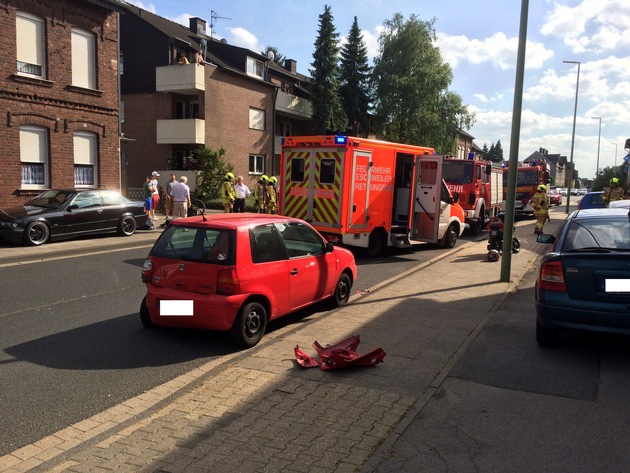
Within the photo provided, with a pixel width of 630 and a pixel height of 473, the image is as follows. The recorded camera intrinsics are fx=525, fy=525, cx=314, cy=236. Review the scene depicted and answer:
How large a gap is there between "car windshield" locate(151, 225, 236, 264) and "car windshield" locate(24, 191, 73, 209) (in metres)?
8.97

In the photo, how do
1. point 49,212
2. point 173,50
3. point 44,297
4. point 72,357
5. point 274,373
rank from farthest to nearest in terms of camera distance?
point 173,50, point 49,212, point 44,297, point 72,357, point 274,373

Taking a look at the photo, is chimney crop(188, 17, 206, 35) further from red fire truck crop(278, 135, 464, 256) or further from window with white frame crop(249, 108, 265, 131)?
red fire truck crop(278, 135, 464, 256)

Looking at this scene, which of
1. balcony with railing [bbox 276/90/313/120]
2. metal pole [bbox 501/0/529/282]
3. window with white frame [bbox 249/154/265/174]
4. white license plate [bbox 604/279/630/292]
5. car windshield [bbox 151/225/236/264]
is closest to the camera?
white license plate [bbox 604/279/630/292]

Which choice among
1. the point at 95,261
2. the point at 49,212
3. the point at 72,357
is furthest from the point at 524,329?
the point at 49,212

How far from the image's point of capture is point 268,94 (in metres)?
35.4

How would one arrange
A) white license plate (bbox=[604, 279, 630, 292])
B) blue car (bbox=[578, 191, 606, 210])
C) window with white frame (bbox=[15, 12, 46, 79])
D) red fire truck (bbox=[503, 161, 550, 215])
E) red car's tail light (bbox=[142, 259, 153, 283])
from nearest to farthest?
white license plate (bbox=[604, 279, 630, 292]) → red car's tail light (bbox=[142, 259, 153, 283]) → window with white frame (bbox=[15, 12, 46, 79]) → blue car (bbox=[578, 191, 606, 210]) → red fire truck (bbox=[503, 161, 550, 215])

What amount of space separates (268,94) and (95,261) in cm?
2659

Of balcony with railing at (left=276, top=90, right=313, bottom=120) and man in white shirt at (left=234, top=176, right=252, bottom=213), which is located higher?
balcony with railing at (left=276, top=90, right=313, bottom=120)

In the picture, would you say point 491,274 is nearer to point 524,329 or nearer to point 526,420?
point 524,329

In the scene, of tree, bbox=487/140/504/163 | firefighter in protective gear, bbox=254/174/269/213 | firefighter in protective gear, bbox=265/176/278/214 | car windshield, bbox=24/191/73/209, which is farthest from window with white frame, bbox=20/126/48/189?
tree, bbox=487/140/504/163

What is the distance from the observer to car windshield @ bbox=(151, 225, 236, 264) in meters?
5.55

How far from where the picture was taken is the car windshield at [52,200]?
13465 millimetres

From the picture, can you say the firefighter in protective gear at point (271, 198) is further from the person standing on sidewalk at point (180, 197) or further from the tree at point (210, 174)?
the tree at point (210, 174)

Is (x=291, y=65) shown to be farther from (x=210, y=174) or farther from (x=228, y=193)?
(x=228, y=193)
